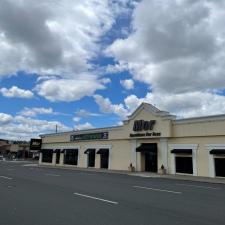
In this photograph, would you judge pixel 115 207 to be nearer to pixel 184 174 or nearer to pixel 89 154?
pixel 184 174

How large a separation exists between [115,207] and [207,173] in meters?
21.9

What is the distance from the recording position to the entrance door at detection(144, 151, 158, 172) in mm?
37119

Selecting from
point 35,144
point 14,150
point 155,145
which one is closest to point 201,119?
point 155,145

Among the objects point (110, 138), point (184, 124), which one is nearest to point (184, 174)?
point (184, 124)

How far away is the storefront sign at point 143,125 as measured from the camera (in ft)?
122

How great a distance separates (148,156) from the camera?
38344 mm

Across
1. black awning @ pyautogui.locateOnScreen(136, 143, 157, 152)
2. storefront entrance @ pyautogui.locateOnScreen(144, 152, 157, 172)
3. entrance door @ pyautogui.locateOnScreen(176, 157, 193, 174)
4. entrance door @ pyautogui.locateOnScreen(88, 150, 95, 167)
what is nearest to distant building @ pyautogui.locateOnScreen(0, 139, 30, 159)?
entrance door @ pyautogui.locateOnScreen(88, 150, 95, 167)

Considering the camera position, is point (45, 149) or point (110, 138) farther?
point (45, 149)

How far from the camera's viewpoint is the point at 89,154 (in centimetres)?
4781

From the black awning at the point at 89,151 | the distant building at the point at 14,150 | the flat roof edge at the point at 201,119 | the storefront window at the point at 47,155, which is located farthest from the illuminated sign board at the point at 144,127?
the distant building at the point at 14,150

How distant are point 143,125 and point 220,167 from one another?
1071 cm

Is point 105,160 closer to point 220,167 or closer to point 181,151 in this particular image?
point 181,151

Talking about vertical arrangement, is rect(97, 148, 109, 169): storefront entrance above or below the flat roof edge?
below

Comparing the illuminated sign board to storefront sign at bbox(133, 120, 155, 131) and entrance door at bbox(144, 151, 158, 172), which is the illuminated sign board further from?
entrance door at bbox(144, 151, 158, 172)
